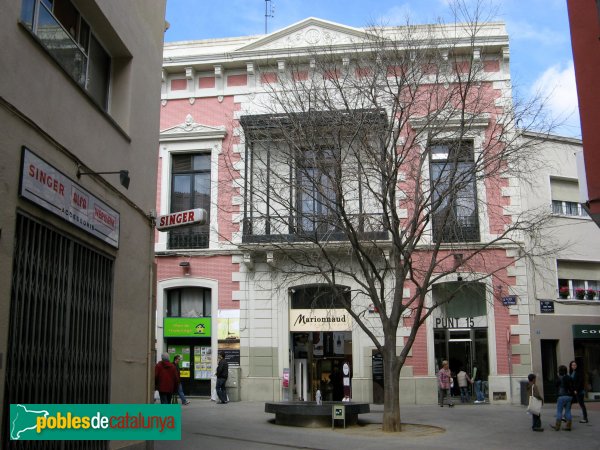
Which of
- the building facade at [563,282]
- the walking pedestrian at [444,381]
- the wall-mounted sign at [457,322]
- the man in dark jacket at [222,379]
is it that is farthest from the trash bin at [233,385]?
the building facade at [563,282]

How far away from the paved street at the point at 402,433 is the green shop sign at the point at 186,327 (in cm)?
409

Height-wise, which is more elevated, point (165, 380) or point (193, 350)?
point (193, 350)

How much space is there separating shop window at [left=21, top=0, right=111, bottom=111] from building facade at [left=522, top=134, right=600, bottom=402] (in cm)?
1653

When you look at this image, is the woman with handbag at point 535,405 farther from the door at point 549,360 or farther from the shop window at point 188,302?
the shop window at point 188,302

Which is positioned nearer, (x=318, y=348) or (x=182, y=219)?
(x=182, y=219)

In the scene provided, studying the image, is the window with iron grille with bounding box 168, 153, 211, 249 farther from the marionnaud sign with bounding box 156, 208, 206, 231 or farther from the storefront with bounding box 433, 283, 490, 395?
the marionnaud sign with bounding box 156, 208, 206, 231

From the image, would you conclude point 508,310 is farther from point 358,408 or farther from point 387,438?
point 387,438

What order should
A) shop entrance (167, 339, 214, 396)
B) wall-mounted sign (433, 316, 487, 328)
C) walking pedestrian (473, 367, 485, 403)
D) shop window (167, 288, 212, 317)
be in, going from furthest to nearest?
shop window (167, 288, 212, 317) → shop entrance (167, 339, 214, 396) → wall-mounted sign (433, 316, 487, 328) → walking pedestrian (473, 367, 485, 403)

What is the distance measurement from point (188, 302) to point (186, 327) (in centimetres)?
100

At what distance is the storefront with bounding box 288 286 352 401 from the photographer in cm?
2303

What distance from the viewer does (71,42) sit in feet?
31.8

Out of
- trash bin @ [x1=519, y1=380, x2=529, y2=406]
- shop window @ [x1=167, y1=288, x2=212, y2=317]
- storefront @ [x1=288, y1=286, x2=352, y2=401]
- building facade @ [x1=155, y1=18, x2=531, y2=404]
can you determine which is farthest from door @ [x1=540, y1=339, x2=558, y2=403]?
shop window @ [x1=167, y1=288, x2=212, y2=317]

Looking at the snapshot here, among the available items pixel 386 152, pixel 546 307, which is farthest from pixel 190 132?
pixel 546 307

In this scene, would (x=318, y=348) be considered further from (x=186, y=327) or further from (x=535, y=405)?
(x=535, y=405)
